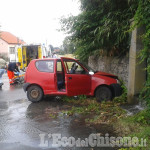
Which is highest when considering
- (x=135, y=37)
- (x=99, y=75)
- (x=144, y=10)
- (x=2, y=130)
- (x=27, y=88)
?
(x=144, y=10)

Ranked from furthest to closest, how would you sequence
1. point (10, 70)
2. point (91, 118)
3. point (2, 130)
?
point (10, 70)
point (91, 118)
point (2, 130)

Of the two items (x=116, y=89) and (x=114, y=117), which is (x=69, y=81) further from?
(x=114, y=117)

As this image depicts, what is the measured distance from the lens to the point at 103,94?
6.93 meters

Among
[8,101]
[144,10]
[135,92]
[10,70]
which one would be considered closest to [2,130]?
[8,101]

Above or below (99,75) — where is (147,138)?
below

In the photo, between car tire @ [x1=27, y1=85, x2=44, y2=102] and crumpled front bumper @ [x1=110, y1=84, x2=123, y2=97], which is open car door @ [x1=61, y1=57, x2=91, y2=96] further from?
car tire @ [x1=27, y1=85, x2=44, y2=102]

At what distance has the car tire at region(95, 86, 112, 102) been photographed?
271 inches

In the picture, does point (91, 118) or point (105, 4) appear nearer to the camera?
point (91, 118)

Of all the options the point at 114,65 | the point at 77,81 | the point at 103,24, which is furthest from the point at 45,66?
the point at 114,65

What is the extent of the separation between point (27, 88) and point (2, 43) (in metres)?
40.5

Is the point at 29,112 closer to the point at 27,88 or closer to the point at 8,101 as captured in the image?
the point at 27,88

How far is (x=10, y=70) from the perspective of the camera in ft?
40.0

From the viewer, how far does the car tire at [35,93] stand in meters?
7.28

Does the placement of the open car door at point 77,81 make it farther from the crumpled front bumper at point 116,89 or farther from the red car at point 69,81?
the crumpled front bumper at point 116,89
